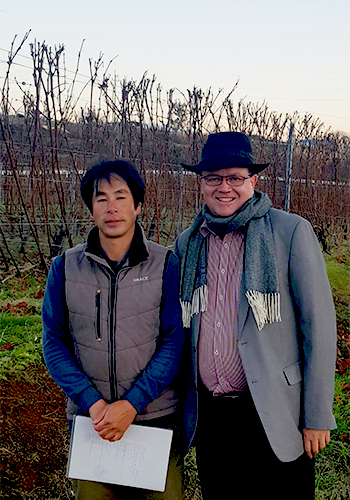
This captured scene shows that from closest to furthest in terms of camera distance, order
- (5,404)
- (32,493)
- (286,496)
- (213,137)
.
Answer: (286,496) → (213,137) → (32,493) → (5,404)

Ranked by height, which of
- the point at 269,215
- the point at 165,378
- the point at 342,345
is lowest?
the point at 342,345

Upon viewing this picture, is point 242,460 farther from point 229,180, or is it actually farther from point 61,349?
point 229,180

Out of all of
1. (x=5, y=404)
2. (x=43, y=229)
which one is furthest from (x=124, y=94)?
(x=5, y=404)

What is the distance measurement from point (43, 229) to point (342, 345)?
16.1ft

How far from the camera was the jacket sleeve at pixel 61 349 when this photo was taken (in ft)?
5.36

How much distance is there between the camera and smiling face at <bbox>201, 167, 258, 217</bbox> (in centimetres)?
182

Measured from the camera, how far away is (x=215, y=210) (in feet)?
6.06

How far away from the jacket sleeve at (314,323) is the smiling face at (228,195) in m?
0.29

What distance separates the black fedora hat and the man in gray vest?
349 mm

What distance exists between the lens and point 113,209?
5.56 ft

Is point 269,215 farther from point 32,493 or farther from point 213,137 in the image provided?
point 32,493

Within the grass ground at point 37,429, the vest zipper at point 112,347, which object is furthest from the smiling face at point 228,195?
the grass ground at point 37,429

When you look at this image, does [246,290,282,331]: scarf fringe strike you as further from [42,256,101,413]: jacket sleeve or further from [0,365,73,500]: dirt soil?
[0,365,73,500]: dirt soil

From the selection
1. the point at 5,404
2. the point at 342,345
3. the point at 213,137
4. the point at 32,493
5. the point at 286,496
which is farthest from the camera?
the point at 342,345
